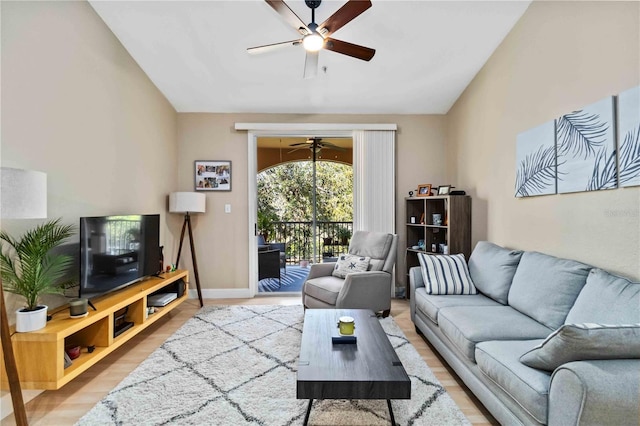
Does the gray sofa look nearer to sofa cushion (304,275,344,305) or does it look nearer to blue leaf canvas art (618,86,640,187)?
blue leaf canvas art (618,86,640,187)

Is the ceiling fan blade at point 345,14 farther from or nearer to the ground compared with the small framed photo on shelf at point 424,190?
farther from the ground

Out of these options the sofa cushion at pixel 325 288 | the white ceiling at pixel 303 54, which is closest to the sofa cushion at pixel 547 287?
the sofa cushion at pixel 325 288

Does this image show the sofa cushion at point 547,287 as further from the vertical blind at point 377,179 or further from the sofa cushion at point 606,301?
the vertical blind at point 377,179

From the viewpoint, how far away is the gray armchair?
3.14 metres

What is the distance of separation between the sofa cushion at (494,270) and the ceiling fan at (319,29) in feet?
6.71

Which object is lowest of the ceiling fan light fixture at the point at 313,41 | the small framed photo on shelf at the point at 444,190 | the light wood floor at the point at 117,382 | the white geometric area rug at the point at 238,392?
the light wood floor at the point at 117,382

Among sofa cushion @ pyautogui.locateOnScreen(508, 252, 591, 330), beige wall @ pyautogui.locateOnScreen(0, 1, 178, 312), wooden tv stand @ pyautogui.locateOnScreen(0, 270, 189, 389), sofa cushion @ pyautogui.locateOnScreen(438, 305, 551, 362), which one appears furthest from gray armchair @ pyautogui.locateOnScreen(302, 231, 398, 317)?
beige wall @ pyautogui.locateOnScreen(0, 1, 178, 312)

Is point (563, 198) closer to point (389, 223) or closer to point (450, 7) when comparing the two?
point (450, 7)

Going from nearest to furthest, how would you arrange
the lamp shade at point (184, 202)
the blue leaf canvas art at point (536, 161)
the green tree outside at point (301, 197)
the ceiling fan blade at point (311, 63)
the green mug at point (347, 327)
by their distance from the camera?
the green mug at point (347, 327)
the blue leaf canvas art at point (536, 161)
the ceiling fan blade at point (311, 63)
the lamp shade at point (184, 202)
the green tree outside at point (301, 197)

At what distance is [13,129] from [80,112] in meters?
0.67

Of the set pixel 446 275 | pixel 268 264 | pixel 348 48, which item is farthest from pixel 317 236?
pixel 348 48

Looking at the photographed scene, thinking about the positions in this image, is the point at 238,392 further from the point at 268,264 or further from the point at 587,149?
the point at 587,149

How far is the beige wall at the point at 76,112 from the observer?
78.8 inches

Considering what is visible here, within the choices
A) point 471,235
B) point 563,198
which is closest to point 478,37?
point 563,198
